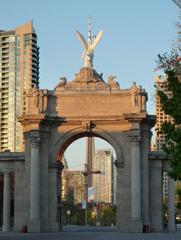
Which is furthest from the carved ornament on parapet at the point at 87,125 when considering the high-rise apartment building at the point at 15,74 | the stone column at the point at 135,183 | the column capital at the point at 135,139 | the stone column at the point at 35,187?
the high-rise apartment building at the point at 15,74

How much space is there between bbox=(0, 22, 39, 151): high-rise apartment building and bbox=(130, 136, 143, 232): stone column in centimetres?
8472

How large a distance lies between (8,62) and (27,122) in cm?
8474

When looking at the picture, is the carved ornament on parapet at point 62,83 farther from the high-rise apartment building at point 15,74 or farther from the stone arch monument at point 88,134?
the high-rise apartment building at point 15,74

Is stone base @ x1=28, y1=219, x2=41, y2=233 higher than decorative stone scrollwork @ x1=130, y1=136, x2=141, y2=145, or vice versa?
decorative stone scrollwork @ x1=130, y1=136, x2=141, y2=145

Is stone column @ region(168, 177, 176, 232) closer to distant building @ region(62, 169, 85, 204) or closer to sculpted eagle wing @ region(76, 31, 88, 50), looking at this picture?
sculpted eagle wing @ region(76, 31, 88, 50)

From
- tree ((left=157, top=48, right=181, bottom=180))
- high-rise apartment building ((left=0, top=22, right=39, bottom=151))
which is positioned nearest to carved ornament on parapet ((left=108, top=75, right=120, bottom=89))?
tree ((left=157, top=48, right=181, bottom=180))

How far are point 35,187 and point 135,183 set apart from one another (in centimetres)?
866

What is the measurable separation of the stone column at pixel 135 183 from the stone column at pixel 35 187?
8.15 m

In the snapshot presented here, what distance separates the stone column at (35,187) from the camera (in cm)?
6303

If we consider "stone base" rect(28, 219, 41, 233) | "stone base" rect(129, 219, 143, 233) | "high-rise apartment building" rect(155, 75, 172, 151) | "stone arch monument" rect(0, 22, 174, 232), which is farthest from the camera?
"stone arch monument" rect(0, 22, 174, 232)

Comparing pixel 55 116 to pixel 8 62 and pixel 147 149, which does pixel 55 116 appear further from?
pixel 8 62

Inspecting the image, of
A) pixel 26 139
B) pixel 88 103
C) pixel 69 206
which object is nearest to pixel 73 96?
pixel 88 103

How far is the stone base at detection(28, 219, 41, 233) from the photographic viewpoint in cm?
6262

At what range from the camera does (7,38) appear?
15125 cm
